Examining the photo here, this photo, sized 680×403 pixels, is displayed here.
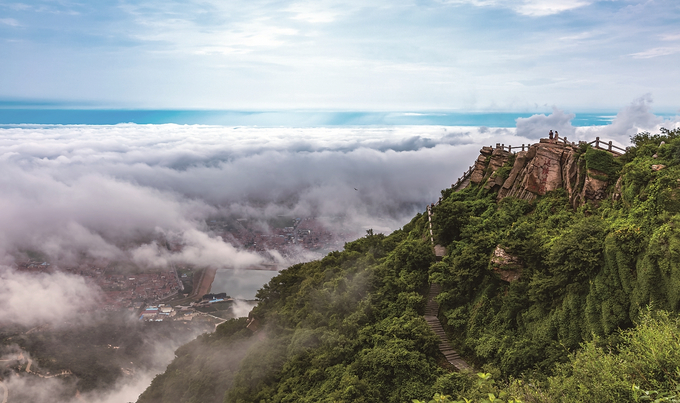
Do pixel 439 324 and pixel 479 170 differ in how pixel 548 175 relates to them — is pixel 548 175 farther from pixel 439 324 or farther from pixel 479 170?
pixel 439 324

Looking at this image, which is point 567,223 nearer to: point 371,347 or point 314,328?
point 371,347

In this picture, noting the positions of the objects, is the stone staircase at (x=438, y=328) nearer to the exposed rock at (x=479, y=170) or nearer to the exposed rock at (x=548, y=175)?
the exposed rock at (x=548, y=175)

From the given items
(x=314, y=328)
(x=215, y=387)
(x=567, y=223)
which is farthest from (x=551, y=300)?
(x=215, y=387)

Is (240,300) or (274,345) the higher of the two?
(274,345)

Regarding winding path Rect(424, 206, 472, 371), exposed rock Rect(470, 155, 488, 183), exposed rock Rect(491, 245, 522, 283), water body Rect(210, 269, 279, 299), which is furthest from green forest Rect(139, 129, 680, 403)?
water body Rect(210, 269, 279, 299)

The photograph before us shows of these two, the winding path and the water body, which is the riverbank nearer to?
the water body

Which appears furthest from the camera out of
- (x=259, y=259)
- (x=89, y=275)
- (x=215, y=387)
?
(x=259, y=259)

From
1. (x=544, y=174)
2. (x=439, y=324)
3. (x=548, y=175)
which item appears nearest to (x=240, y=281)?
(x=439, y=324)
